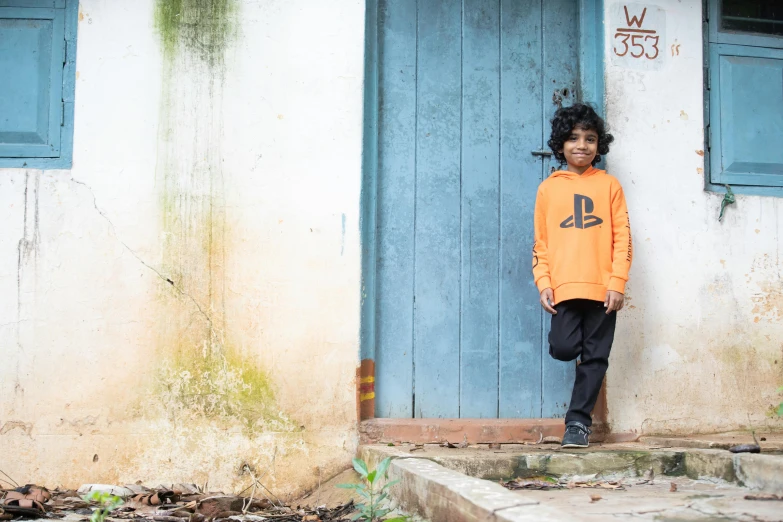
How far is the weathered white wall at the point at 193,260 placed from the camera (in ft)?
12.1

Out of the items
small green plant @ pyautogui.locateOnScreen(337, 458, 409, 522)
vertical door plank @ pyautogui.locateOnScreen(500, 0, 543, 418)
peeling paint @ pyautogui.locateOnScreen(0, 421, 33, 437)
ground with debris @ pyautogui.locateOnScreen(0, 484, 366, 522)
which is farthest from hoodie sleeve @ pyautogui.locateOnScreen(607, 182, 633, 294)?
peeling paint @ pyautogui.locateOnScreen(0, 421, 33, 437)

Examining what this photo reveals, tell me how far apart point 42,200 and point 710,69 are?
11.5 ft

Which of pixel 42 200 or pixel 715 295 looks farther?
pixel 715 295

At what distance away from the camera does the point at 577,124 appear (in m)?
3.71

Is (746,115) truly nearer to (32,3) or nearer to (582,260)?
(582,260)

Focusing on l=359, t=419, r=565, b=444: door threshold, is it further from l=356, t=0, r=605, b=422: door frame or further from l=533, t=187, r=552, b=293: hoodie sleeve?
l=533, t=187, r=552, b=293: hoodie sleeve

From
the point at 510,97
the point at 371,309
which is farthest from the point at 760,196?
the point at 371,309

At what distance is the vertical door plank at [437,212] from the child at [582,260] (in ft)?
1.75

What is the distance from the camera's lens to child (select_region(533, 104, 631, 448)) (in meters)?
3.50

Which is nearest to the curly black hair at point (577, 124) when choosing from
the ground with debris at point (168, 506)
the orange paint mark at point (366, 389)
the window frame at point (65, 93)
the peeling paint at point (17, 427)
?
the orange paint mark at point (366, 389)

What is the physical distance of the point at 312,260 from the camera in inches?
149

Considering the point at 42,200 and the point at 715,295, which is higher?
the point at 42,200

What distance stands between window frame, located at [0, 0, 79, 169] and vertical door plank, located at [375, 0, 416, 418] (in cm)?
152

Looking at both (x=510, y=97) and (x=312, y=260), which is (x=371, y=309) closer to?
(x=312, y=260)
